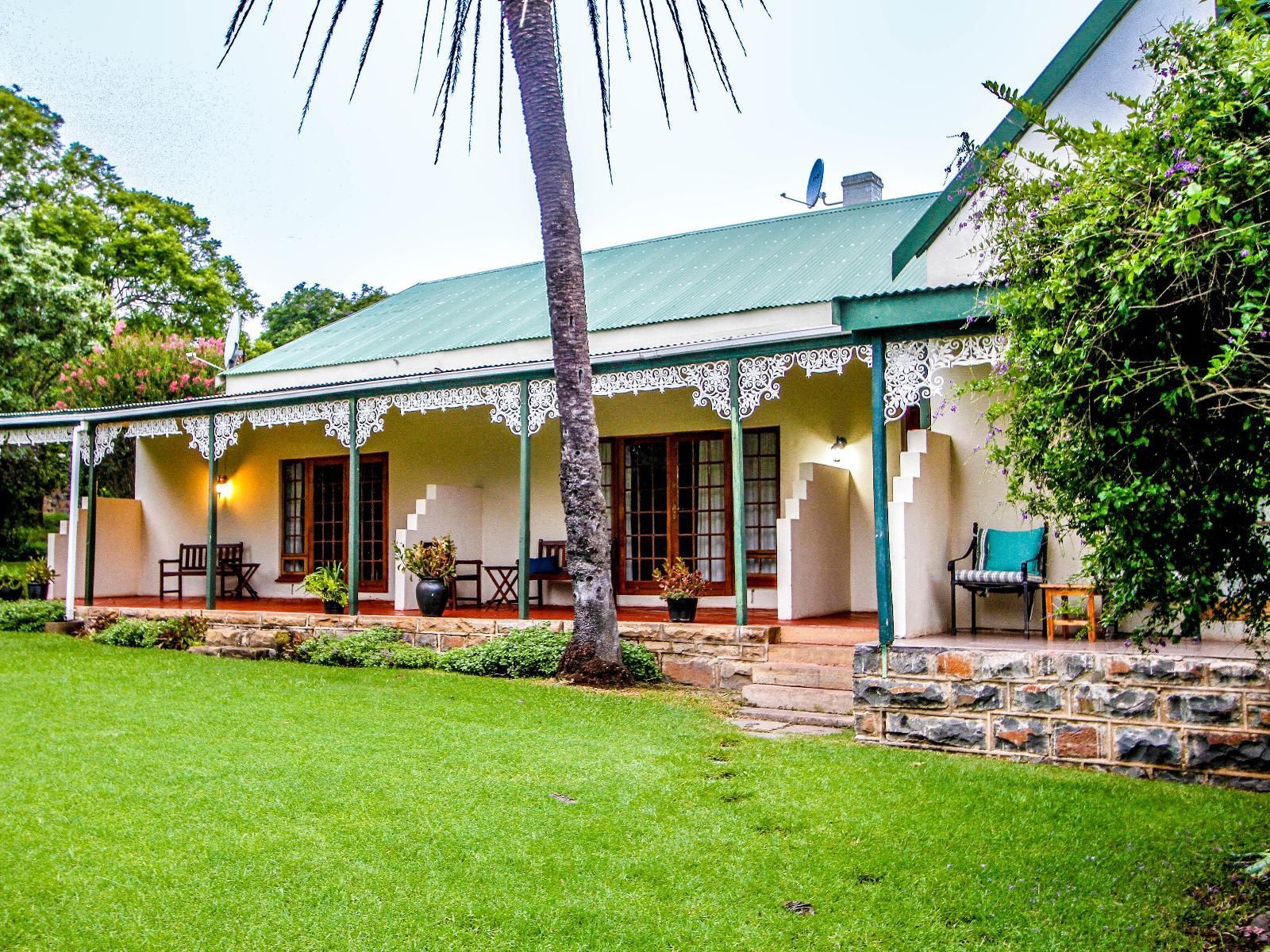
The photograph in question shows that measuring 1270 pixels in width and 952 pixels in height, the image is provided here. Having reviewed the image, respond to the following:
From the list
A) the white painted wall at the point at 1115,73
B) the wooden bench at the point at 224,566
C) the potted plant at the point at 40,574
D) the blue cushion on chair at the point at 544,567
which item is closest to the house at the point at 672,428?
the white painted wall at the point at 1115,73

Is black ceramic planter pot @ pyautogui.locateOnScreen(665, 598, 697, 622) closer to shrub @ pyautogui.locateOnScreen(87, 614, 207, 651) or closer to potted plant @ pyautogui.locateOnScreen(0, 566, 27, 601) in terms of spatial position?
shrub @ pyautogui.locateOnScreen(87, 614, 207, 651)

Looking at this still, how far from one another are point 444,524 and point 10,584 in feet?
21.8

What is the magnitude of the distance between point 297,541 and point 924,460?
9360 mm

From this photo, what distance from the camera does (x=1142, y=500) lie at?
141 inches

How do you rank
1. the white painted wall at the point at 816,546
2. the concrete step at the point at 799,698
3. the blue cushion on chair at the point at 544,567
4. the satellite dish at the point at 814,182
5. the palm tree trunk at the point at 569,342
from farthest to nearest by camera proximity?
the satellite dish at the point at 814,182, the blue cushion on chair at the point at 544,567, the white painted wall at the point at 816,546, the palm tree trunk at the point at 569,342, the concrete step at the point at 799,698

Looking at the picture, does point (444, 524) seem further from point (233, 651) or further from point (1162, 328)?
point (1162, 328)

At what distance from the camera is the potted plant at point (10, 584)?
14.3 meters

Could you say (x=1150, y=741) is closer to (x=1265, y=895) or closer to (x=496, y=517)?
(x=1265, y=895)

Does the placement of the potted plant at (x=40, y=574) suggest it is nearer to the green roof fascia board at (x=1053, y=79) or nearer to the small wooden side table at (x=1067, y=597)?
the green roof fascia board at (x=1053, y=79)

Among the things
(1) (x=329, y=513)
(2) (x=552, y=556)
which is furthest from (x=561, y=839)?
(1) (x=329, y=513)

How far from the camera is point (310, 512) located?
46.4 ft

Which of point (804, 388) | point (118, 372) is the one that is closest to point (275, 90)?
point (118, 372)

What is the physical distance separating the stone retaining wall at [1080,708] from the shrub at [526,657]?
2465 millimetres

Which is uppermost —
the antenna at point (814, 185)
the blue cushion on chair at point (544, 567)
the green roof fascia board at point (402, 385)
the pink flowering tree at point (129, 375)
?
the antenna at point (814, 185)
